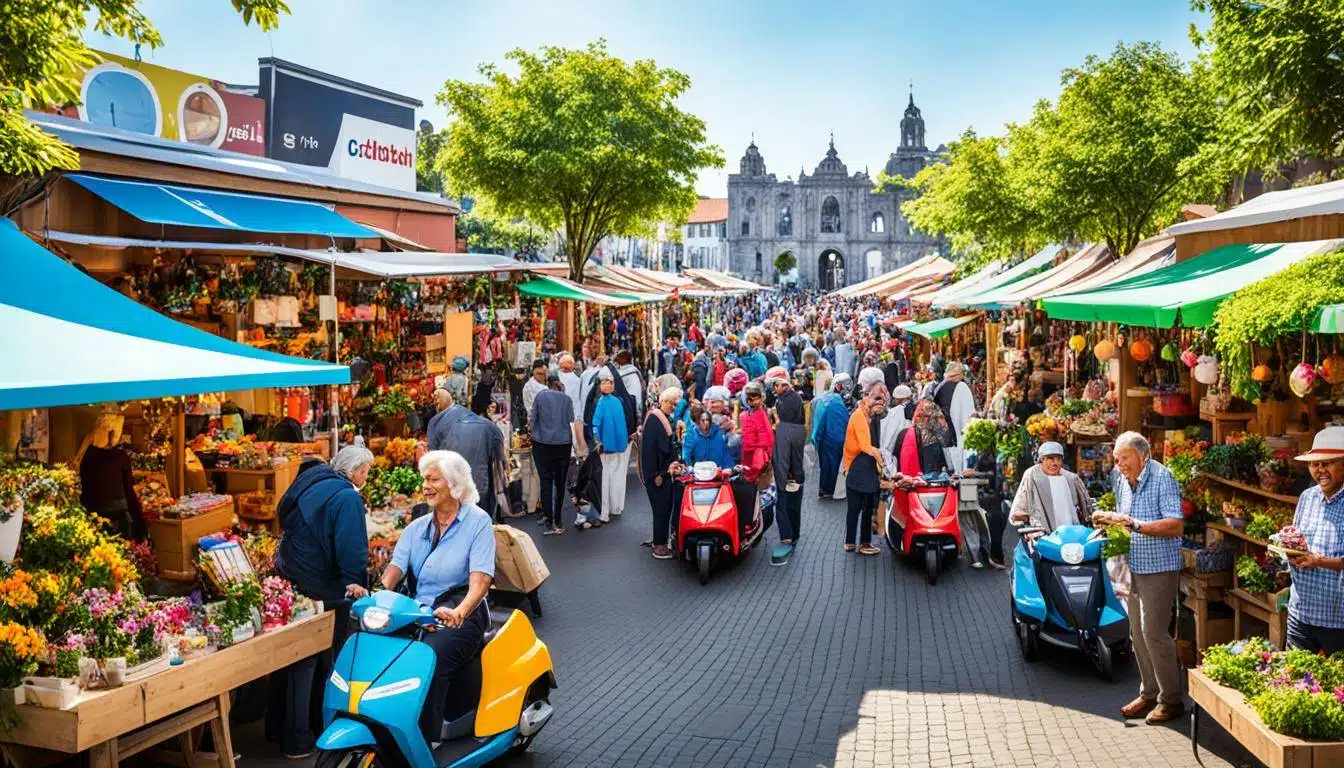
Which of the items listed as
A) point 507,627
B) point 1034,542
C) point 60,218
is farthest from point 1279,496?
point 60,218

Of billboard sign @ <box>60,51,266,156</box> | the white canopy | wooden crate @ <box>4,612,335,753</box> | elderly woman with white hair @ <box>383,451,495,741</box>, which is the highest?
billboard sign @ <box>60,51,266,156</box>

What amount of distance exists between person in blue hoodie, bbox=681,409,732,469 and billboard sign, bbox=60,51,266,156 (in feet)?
24.8

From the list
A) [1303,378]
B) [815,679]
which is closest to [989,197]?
[1303,378]

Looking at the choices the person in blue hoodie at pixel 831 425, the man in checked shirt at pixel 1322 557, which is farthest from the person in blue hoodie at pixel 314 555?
the person in blue hoodie at pixel 831 425

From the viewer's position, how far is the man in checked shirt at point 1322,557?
545 centimetres

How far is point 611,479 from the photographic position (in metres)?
12.8

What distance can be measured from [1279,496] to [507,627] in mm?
4406

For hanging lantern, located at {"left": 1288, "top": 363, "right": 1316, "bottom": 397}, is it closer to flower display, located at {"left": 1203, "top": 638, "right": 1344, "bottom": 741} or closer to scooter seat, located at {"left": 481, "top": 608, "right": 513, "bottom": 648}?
flower display, located at {"left": 1203, "top": 638, "right": 1344, "bottom": 741}

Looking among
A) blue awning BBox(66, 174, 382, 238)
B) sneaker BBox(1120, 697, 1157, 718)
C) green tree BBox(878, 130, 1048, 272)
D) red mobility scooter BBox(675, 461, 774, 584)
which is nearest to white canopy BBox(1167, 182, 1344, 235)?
sneaker BBox(1120, 697, 1157, 718)

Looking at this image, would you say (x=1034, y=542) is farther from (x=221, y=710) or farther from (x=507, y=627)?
(x=221, y=710)

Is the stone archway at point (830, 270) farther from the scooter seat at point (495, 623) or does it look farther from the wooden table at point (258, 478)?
the scooter seat at point (495, 623)

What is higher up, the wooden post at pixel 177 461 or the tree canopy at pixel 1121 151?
the tree canopy at pixel 1121 151

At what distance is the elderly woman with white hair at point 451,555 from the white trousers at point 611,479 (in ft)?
22.7

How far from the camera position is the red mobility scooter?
33.0ft
